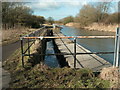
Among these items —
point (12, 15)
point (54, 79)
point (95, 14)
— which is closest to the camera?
point (54, 79)

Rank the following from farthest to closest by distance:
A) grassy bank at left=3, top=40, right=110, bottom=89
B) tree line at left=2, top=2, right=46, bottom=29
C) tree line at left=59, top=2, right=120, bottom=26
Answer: tree line at left=59, top=2, right=120, bottom=26, tree line at left=2, top=2, right=46, bottom=29, grassy bank at left=3, top=40, right=110, bottom=89

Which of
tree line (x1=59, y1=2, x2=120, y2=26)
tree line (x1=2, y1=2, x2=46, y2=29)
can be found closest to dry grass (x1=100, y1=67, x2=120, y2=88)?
tree line (x1=2, y1=2, x2=46, y2=29)

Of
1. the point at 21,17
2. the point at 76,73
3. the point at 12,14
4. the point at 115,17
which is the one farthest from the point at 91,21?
the point at 76,73

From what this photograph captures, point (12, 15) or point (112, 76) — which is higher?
point (12, 15)

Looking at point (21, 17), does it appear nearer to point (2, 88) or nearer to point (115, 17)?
point (115, 17)

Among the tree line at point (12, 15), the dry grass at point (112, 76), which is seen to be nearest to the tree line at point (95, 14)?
the tree line at point (12, 15)

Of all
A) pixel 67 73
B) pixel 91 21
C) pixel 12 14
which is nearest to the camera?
pixel 67 73

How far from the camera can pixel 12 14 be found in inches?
1144

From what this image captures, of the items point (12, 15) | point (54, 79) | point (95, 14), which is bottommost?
point (54, 79)

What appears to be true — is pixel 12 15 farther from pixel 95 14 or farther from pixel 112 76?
pixel 95 14

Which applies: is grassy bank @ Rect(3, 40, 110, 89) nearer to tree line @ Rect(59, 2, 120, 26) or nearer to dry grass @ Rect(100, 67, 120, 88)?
dry grass @ Rect(100, 67, 120, 88)

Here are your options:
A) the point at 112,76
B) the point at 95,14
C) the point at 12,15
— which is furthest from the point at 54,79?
the point at 95,14

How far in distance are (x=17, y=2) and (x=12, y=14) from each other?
273 cm

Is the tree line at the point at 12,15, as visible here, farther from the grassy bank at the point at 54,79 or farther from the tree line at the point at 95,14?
the tree line at the point at 95,14
